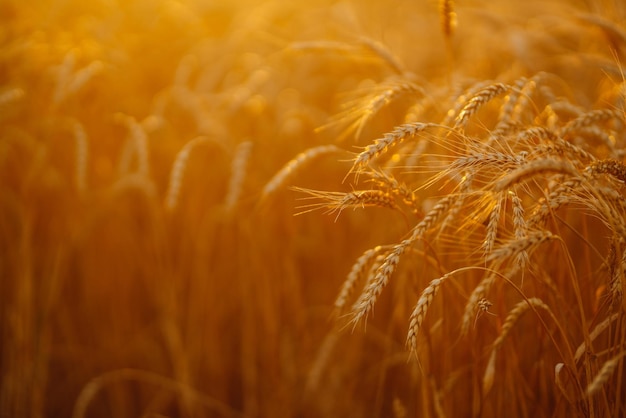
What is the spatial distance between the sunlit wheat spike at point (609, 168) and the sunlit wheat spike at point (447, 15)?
1.99 feet

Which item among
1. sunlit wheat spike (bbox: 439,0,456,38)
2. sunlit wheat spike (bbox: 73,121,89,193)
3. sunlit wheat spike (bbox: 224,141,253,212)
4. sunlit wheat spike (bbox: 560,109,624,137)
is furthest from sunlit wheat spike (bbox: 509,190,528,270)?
sunlit wheat spike (bbox: 73,121,89,193)

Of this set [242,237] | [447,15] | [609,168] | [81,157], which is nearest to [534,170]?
[609,168]

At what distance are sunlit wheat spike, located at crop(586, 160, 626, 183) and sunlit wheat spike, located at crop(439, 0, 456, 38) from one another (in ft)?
1.99

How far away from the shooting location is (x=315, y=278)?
2.50 m

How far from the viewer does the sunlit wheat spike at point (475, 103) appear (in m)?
1.01

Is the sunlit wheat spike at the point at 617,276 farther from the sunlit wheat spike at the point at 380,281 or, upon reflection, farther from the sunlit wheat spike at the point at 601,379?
the sunlit wheat spike at the point at 380,281

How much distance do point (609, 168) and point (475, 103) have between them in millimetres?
277

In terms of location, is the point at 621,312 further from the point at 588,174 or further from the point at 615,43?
the point at 615,43

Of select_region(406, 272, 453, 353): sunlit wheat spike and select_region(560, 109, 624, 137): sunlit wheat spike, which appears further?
select_region(560, 109, 624, 137): sunlit wheat spike

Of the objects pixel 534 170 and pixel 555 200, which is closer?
pixel 534 170

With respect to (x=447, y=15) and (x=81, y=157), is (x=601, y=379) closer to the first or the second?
(x=447, y=15)

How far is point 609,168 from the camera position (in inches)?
39.1

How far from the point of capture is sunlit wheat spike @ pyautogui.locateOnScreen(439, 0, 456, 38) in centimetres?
141

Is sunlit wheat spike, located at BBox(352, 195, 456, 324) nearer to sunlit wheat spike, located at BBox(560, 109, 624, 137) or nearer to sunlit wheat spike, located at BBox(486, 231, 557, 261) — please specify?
sunlit wheat spike, located at BBox(486, 231, 557, 261)
